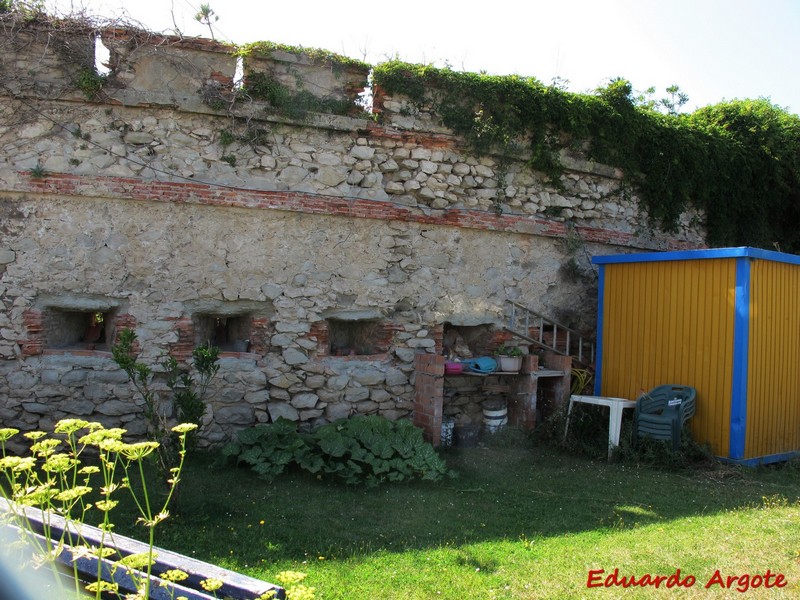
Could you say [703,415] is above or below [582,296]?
below

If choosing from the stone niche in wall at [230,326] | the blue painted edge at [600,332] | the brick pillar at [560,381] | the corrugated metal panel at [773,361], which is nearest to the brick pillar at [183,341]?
the stone niche in wall at [230,326]

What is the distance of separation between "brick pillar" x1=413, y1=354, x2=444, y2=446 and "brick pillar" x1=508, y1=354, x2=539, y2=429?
113cm

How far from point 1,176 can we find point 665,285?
23.4ft

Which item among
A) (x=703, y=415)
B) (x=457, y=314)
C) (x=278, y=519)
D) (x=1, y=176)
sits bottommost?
(x=278, y=519)

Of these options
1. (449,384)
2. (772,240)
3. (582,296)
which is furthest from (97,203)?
(772,240)

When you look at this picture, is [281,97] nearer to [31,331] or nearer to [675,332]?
[31,331]

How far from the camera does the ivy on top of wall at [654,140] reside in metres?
7.87

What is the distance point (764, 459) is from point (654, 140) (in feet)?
14.6

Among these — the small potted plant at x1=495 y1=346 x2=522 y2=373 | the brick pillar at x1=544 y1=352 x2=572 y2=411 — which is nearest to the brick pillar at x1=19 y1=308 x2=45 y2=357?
the small potted plant at x1=495 y1=346 x2=522 y2=373

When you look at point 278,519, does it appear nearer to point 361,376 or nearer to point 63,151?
point 361,376

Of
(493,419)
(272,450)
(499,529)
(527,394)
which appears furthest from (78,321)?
(527,394)

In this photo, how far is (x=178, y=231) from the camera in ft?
22.1

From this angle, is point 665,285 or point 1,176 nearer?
point 1,176

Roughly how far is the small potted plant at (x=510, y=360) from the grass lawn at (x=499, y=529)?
1258mm
